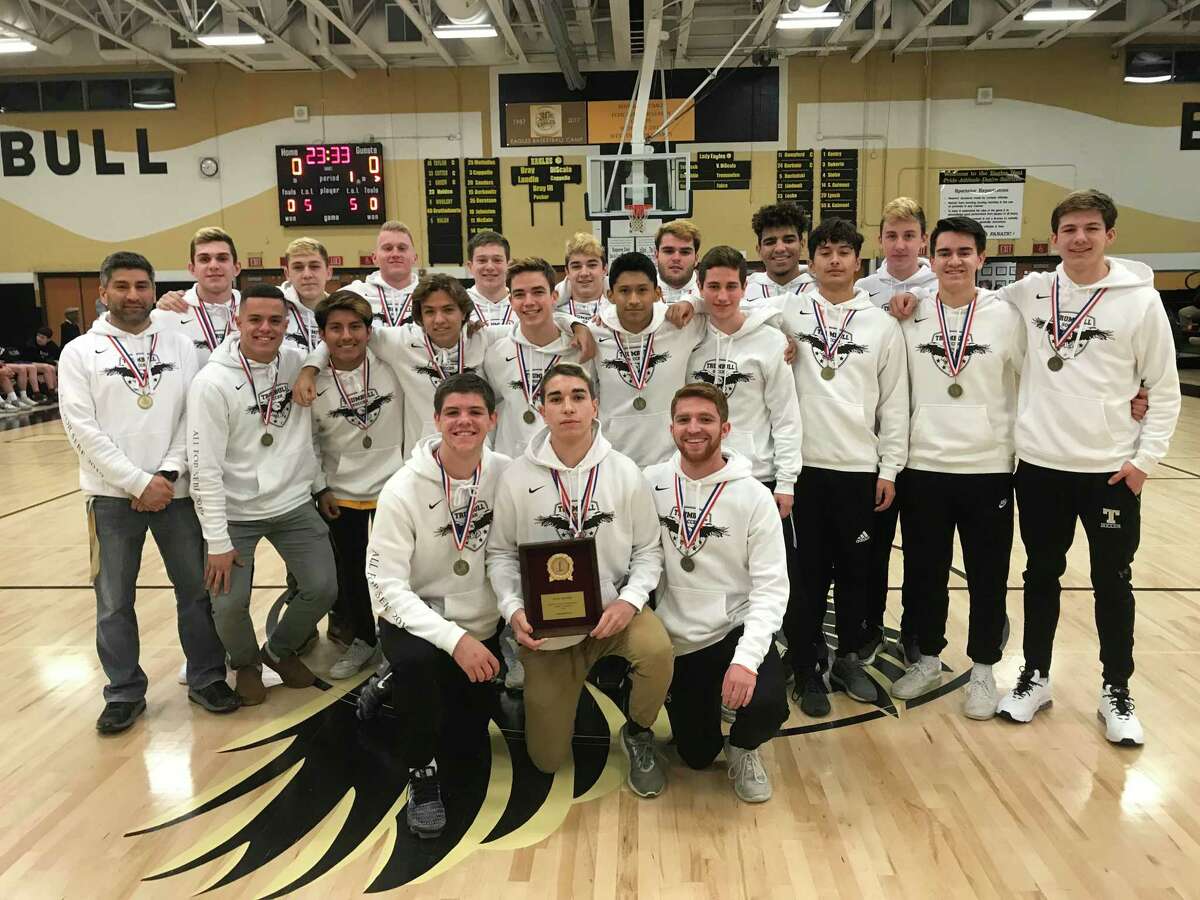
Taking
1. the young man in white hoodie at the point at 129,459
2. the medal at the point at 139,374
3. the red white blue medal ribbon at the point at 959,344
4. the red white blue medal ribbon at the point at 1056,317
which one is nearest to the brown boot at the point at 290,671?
the young man in white hoodie at the point at 129,459

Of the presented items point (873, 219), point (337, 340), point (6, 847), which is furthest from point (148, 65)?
point (6, 847)

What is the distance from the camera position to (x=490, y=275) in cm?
480

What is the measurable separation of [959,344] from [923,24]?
959cm

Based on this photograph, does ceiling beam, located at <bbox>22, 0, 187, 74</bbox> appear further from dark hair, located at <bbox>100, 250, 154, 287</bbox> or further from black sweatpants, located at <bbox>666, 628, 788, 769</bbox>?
black sweatpants, located at <bbox>666, 628, 788, 769</bbox>

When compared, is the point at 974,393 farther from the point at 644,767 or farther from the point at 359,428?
the point at 359,428

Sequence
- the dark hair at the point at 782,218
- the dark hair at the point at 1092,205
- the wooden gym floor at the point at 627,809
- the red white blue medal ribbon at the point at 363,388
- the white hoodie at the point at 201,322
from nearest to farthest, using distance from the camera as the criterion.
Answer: the wooden gym floor at the point at 627,809
the dark hair at the point at 1092,205
the red white blue medal ribbon at the point at 363,388
the white hoodie at the point at 201,322
the dark hair at the point at 782,218

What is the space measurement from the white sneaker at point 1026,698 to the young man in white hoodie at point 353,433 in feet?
8.76

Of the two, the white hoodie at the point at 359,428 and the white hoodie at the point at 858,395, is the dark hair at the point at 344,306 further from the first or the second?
the white hoodie at the point at 858,395

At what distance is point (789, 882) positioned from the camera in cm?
240

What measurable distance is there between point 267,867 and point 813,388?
2528 millimetres

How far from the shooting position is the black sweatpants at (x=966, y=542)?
3.34 m

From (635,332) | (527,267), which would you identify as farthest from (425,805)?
→ (527,267)

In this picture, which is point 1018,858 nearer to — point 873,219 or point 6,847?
point 6,847

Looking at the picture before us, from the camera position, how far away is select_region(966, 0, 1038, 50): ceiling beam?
1064cm
